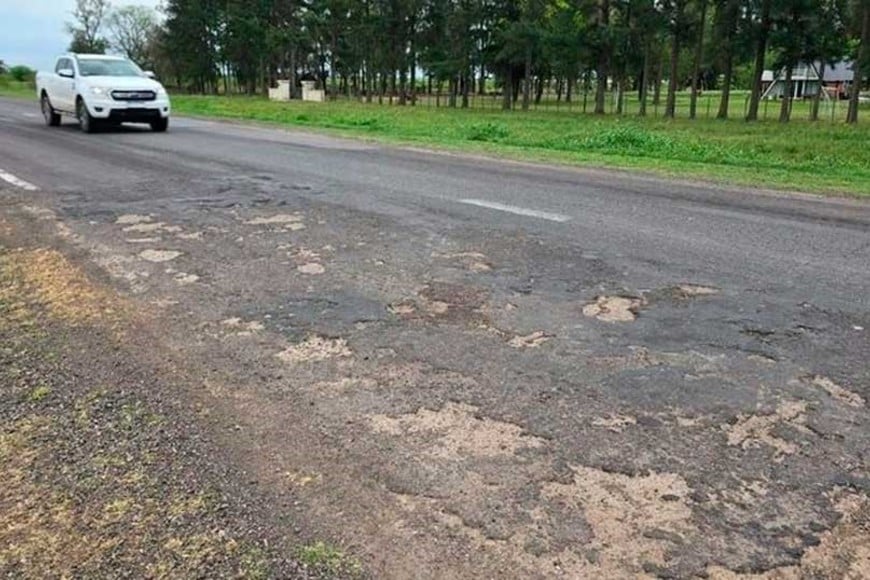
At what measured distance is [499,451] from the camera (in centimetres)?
276

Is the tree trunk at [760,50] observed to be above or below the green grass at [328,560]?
above

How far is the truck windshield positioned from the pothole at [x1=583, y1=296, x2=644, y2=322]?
15.3 meters

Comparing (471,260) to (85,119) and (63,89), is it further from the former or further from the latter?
(63,89)

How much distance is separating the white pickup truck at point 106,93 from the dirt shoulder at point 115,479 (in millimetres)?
13676

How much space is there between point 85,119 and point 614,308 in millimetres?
15401

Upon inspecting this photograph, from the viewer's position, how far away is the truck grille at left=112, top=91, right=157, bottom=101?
16016 mm

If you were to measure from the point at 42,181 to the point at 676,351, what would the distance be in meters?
8.45

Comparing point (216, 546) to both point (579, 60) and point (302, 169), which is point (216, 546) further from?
point (579, 60)

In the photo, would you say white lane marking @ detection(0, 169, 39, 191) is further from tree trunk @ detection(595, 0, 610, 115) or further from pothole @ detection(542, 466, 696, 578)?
tree trunk @ detection(595, 0, 610, 115)

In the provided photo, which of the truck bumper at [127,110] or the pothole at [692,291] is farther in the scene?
the truck bumper at [127,110]

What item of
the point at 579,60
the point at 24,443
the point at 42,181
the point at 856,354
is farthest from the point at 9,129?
the point at 579,60

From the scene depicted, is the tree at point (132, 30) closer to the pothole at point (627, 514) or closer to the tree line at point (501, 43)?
the tree line at point (501, 43)

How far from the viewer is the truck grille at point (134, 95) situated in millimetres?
16016

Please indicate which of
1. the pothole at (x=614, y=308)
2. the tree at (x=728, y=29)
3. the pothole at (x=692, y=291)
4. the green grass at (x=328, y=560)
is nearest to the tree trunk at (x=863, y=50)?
the tree at (x=728, y=29)
